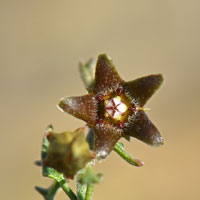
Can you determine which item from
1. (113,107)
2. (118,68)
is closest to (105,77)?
(113,107)

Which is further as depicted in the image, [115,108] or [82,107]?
[115,108]

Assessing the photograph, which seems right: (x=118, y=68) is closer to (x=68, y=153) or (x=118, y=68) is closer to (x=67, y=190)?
(x=67, y=190)

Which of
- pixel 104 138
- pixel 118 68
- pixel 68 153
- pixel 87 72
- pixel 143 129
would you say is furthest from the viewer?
pixel 118 68

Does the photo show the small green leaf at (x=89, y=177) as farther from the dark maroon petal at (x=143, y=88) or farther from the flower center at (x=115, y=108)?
the dark maroon petal at (x=143, y=88)

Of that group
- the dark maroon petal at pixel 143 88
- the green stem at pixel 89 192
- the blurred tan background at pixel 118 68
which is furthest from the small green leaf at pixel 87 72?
the blurred tan background at pixel 118 68

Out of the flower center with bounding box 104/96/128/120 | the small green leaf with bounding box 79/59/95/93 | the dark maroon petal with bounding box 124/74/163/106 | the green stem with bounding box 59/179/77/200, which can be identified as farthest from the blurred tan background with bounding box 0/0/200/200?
the dark maroon petal with bounding box 124/74/163/106
